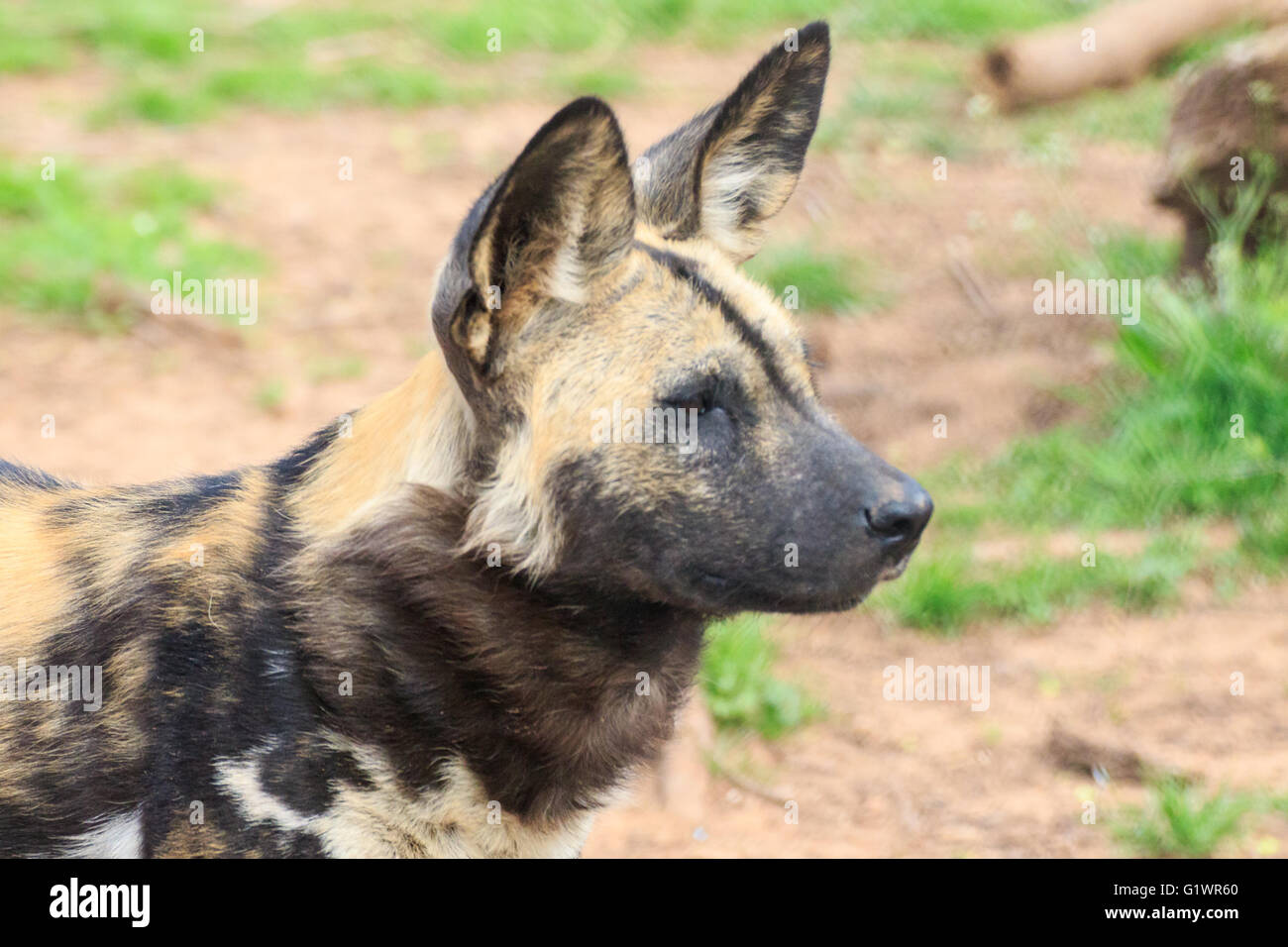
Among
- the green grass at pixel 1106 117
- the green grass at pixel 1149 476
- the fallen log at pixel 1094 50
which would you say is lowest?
the green grass at pixel 1149 476

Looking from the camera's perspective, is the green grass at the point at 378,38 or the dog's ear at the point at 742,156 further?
the green grass at the point at 378,38

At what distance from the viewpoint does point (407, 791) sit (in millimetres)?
2430

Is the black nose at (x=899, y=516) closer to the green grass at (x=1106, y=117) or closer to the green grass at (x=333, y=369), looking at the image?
the green grass at (x=333, y=369)

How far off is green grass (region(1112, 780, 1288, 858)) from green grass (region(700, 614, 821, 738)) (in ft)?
3.18

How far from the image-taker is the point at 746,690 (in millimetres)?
4020

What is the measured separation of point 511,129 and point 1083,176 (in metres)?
3.45

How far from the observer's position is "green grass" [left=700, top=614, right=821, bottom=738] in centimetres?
400

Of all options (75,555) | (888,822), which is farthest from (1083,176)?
(75,555)

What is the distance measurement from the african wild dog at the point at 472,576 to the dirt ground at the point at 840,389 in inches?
46.6

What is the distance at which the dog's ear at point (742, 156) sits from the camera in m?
2.82

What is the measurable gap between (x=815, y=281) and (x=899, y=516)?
4.45 m

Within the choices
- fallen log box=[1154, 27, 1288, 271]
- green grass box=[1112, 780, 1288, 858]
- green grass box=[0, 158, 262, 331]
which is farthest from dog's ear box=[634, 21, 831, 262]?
green grass box=[0, 158, 262, 331]

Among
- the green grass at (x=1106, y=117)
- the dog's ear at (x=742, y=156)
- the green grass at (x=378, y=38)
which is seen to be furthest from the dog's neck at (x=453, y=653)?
the green grass at (x=1106, y=117)

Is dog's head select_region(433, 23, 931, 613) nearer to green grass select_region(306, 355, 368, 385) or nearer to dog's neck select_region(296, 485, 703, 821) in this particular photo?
dog's neck select_region(296, 485, 703, 821)
